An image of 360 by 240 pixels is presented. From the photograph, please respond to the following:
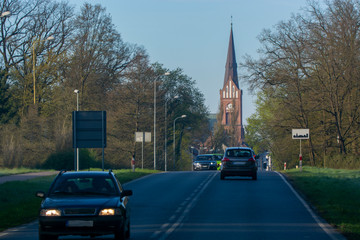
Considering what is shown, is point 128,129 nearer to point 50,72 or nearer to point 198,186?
point 50,72

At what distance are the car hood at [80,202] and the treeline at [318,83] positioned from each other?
39.0m

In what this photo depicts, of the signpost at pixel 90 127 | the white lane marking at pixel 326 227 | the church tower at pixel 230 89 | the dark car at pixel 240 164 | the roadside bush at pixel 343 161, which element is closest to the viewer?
the white lane marking at pixel 326 227

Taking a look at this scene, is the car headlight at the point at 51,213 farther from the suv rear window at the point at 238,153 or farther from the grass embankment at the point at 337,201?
the suv rear window at the point at 238,153

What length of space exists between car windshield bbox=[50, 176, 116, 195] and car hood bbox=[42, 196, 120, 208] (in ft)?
1.17

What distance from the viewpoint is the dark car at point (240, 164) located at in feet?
105

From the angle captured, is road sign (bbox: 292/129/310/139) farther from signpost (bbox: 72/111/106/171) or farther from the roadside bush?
signpost (bbox: 72/111/106/171)

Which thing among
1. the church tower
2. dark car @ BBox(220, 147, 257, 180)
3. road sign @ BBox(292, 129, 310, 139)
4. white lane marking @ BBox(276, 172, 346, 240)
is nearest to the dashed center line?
white lane marking @ BBox(276, 172, 346, 240)

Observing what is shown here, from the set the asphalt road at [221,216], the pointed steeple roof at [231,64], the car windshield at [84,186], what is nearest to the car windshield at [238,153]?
the asphalt road at [221,216]

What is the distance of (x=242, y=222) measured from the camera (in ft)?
50.6

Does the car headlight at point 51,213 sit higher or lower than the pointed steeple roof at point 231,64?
lower

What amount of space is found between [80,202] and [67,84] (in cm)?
5128

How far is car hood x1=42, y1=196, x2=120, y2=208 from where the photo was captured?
36.1ft

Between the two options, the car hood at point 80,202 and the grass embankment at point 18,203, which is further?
the grass embankment at point 18,203

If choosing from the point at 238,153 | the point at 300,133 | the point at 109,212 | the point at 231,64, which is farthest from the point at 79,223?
the point at 231,64
